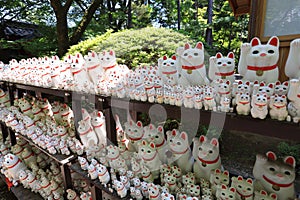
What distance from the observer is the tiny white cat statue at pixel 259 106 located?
816 millimetres

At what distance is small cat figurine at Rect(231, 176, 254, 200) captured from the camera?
117 centimetres

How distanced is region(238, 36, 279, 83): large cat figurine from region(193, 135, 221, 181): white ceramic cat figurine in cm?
54

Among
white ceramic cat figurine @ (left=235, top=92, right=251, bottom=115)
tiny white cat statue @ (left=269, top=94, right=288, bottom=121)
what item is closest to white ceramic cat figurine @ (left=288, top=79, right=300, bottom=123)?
tiny white cat statue @ (left=269, top=94, right=288, bottom=121)

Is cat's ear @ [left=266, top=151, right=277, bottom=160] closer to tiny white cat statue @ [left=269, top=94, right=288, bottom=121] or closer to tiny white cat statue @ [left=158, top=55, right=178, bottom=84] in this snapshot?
tiny white cat statue @ [left=269, top=94, right=288, bottom=121]

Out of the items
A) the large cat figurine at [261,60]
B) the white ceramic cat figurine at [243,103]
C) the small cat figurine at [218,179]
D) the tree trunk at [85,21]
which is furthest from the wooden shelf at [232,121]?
the tree trunk at [85,21]

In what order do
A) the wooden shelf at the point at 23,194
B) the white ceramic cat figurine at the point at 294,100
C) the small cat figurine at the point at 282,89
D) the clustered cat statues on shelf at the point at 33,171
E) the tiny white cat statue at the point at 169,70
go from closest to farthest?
1. the white ceramic cat figurine at the point at 294,100
2. the small cat figurine at the point at 282,89
3. the tiny white cat statue at the point at 169,70
4. the clustered cat statues on shelf at the point at 33,171
5. the wooden shelf at the point at 23,194

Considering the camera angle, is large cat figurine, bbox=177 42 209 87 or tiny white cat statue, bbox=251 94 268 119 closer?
tiny white cat statue, bbox=251 94 268 119

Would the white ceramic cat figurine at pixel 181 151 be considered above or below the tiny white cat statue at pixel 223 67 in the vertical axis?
below

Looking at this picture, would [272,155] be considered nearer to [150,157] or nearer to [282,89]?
[282,89]

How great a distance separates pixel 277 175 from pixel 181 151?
60cm

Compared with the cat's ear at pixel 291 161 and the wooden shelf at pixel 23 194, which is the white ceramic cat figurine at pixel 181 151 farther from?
the wooden shelf at pixel 23 194

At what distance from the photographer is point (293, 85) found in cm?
79

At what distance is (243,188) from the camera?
118 centimetres

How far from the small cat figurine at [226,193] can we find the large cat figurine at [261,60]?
665 mm
